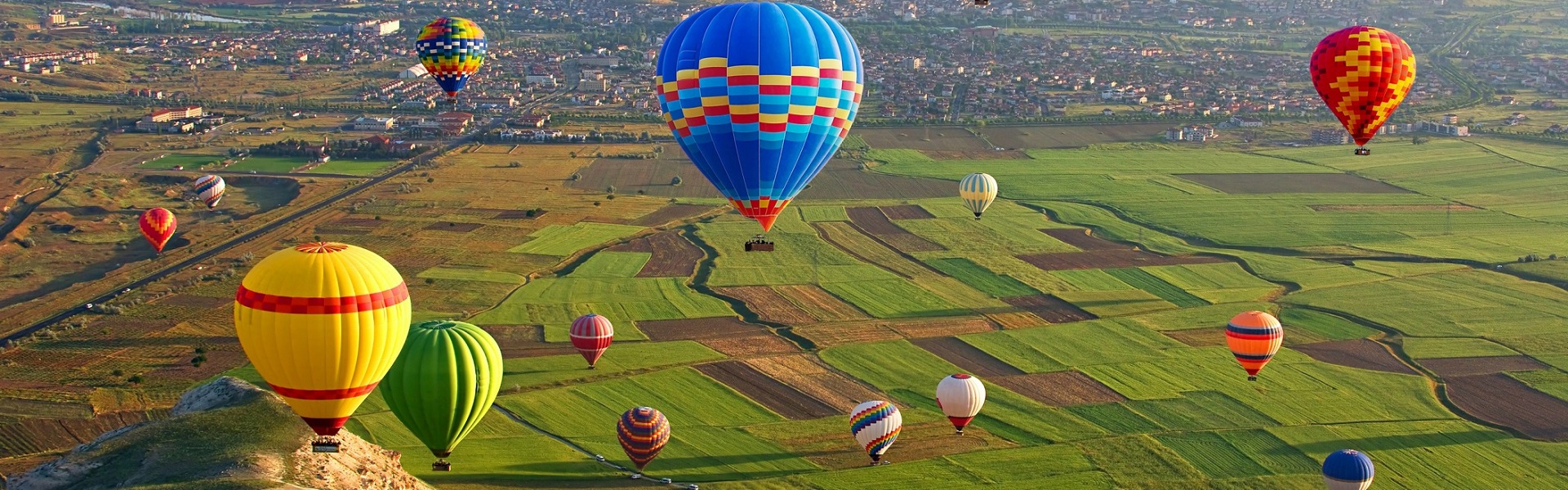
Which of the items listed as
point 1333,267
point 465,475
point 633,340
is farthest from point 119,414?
point 1333,267

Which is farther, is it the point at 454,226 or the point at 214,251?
the point at 454,226

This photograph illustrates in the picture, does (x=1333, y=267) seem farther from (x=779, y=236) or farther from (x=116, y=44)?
(x=116, y=44)

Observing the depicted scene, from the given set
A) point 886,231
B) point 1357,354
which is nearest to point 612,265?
point 886,231

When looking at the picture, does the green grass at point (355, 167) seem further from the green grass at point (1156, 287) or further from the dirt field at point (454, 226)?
the green grass at point (1156, 287)

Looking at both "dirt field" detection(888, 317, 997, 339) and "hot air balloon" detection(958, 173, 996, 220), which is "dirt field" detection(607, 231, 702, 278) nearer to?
"dirt field" detection(888, 317, 997, 339)

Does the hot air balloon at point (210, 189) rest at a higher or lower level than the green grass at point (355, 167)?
higher

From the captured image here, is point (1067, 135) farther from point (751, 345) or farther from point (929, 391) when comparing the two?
point (929, 391)

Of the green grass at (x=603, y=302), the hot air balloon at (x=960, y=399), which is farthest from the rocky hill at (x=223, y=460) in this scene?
the green grass at (x=603, y=302)
